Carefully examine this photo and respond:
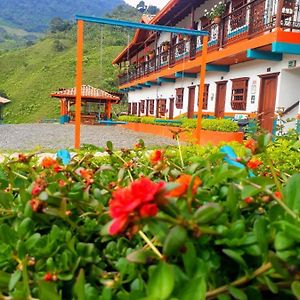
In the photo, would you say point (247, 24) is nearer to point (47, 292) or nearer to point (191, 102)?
point (191, 102)

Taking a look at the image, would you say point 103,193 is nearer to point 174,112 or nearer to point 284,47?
point 284,47

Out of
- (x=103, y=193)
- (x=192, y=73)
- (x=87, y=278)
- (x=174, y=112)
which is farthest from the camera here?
(x=174, y=112)

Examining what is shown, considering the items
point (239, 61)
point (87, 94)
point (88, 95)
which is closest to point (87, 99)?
point (87, 94)

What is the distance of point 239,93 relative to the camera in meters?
13.0

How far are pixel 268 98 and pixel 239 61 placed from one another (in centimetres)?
198

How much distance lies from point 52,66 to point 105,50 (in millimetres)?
8118

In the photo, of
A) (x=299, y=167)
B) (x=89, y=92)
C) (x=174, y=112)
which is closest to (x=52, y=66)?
(x=89, y=92)

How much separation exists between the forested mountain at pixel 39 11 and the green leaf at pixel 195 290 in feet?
396

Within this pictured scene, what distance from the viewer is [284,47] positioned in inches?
351

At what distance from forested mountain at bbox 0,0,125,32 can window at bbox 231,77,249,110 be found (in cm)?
10854

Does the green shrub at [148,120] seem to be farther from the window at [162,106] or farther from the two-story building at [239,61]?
the window at [162,106]

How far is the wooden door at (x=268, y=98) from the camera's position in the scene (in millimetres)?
10992

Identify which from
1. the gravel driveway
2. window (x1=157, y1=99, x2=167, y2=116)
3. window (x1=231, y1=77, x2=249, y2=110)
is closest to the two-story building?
window (x1=231, y1=77, x2=249, y2=110)

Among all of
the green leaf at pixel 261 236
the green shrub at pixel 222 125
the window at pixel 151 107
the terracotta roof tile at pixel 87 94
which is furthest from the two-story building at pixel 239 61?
the terracotta roof tile at pixel 87 94
